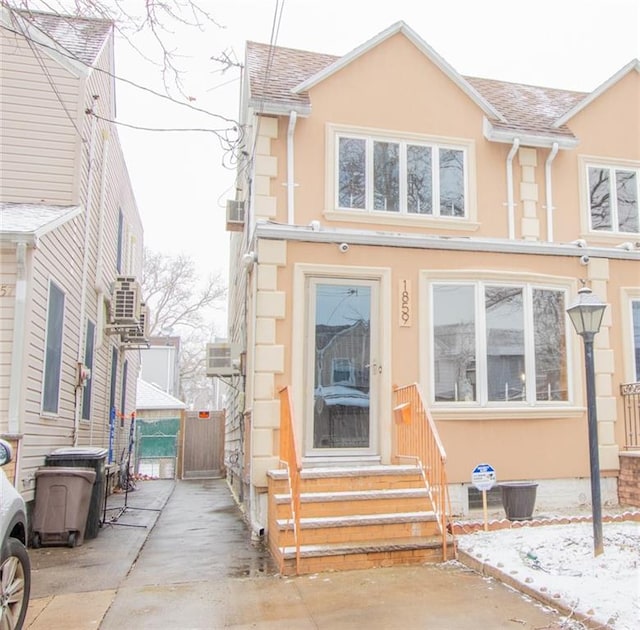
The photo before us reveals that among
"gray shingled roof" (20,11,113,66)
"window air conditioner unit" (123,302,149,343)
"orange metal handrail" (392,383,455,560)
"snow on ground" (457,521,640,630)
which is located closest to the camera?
"snow on ground" (457,521,640,630)

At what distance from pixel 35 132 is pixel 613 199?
8378mm

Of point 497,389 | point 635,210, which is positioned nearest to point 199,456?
point 497,389

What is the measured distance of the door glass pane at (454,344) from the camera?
7.32 meters

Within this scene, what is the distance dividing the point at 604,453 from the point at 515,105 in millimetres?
5239

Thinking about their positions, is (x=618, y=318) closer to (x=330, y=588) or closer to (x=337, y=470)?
(x=337, y=470)

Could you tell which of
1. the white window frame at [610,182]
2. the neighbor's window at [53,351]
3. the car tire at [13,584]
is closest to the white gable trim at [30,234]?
the neighbor's window at [53,351]

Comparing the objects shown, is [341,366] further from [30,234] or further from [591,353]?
[30,234]

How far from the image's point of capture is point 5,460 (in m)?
3.81

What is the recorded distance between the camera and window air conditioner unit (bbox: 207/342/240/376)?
9.84 m

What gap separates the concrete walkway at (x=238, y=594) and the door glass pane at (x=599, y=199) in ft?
18.0

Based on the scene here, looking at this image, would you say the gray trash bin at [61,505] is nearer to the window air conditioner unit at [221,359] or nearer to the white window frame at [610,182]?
the window air conditioner unit at [221,359]

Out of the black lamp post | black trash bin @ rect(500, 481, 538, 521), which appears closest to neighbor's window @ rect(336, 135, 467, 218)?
the black lamp post

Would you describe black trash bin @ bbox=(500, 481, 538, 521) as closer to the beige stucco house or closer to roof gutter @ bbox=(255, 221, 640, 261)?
the beige stucco house

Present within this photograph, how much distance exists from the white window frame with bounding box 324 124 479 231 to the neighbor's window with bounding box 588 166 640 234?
1.86 metres
